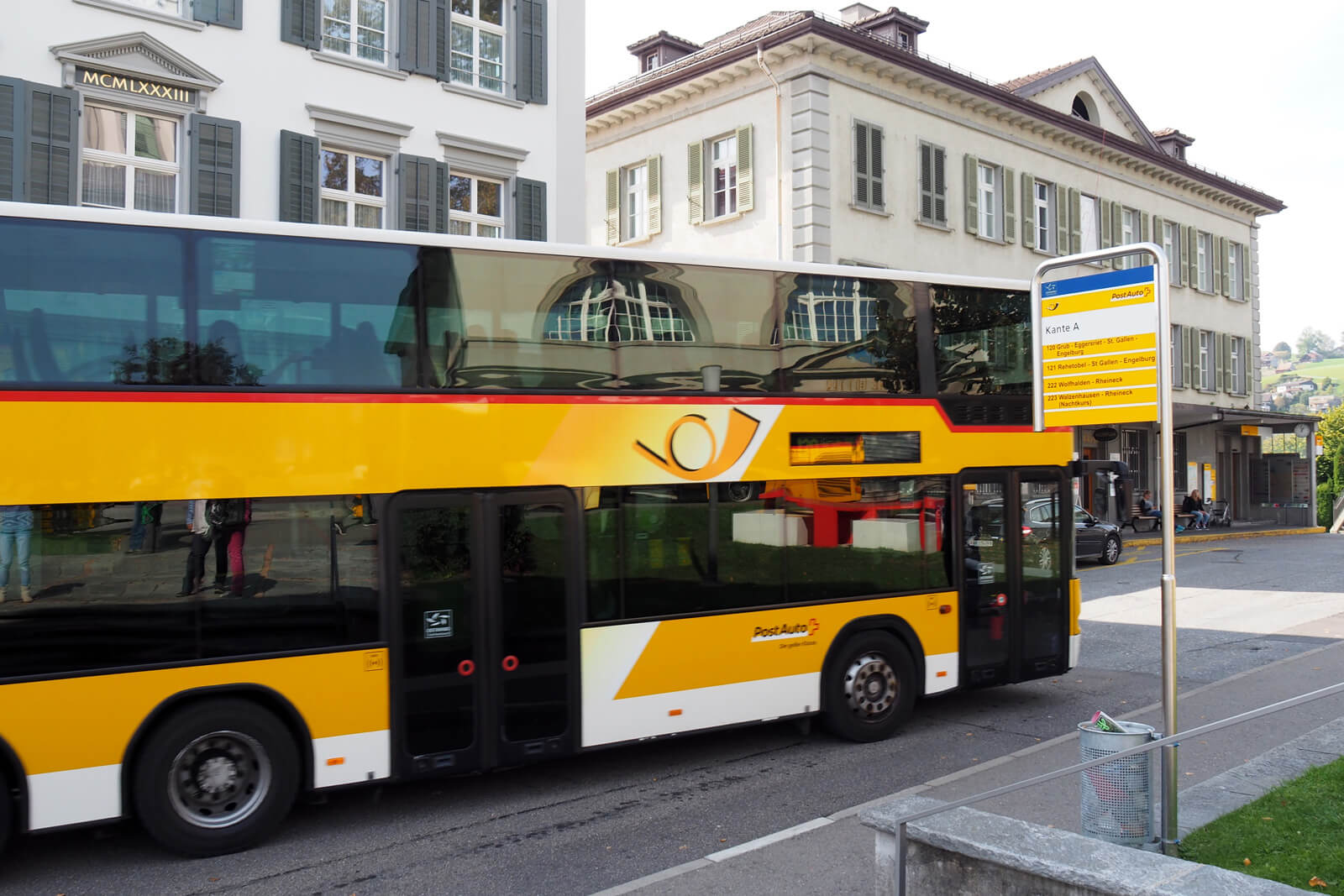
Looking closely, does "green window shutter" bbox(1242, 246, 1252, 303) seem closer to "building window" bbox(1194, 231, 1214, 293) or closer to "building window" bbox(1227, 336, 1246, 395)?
"building window" bbox(1227, 336, 1246, 395)

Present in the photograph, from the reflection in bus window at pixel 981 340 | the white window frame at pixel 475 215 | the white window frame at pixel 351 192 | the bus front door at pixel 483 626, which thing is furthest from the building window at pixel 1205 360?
the bus front door at pixel 483 626

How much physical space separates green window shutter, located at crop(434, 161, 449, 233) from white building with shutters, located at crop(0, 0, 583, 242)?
0.03 metres

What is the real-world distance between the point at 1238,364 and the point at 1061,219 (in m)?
13.9

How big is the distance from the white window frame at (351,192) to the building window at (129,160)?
204 cm

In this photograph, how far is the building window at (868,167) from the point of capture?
2502 cm

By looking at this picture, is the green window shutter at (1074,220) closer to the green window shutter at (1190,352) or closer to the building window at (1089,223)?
the building window at (1089,223)

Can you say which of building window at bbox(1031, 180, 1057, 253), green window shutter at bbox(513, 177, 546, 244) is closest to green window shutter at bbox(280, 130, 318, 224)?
green window shutter at bbox(513, 177, 546, 244)

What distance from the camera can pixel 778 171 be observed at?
24719 mm

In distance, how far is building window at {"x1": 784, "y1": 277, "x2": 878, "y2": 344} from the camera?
857 cm

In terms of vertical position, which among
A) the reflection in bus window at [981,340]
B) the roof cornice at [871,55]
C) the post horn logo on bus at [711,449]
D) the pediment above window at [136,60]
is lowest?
the post horn logo on bus at [711,449]

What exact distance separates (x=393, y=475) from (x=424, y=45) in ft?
40.8

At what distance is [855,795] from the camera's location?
7.40 meters

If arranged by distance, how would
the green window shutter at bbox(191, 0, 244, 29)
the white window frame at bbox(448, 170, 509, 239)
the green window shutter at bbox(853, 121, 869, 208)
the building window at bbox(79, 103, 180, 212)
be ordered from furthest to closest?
the green window shutter at bbox(853, 121, 869, 208)
the white window frame at bbox(448, 170, 509, 239)
the green window shutter at bbox(191, 0, 244, 29)
the building window at bbox(79, 103, 180, 212)

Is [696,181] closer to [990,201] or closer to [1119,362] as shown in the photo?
[990,201]
